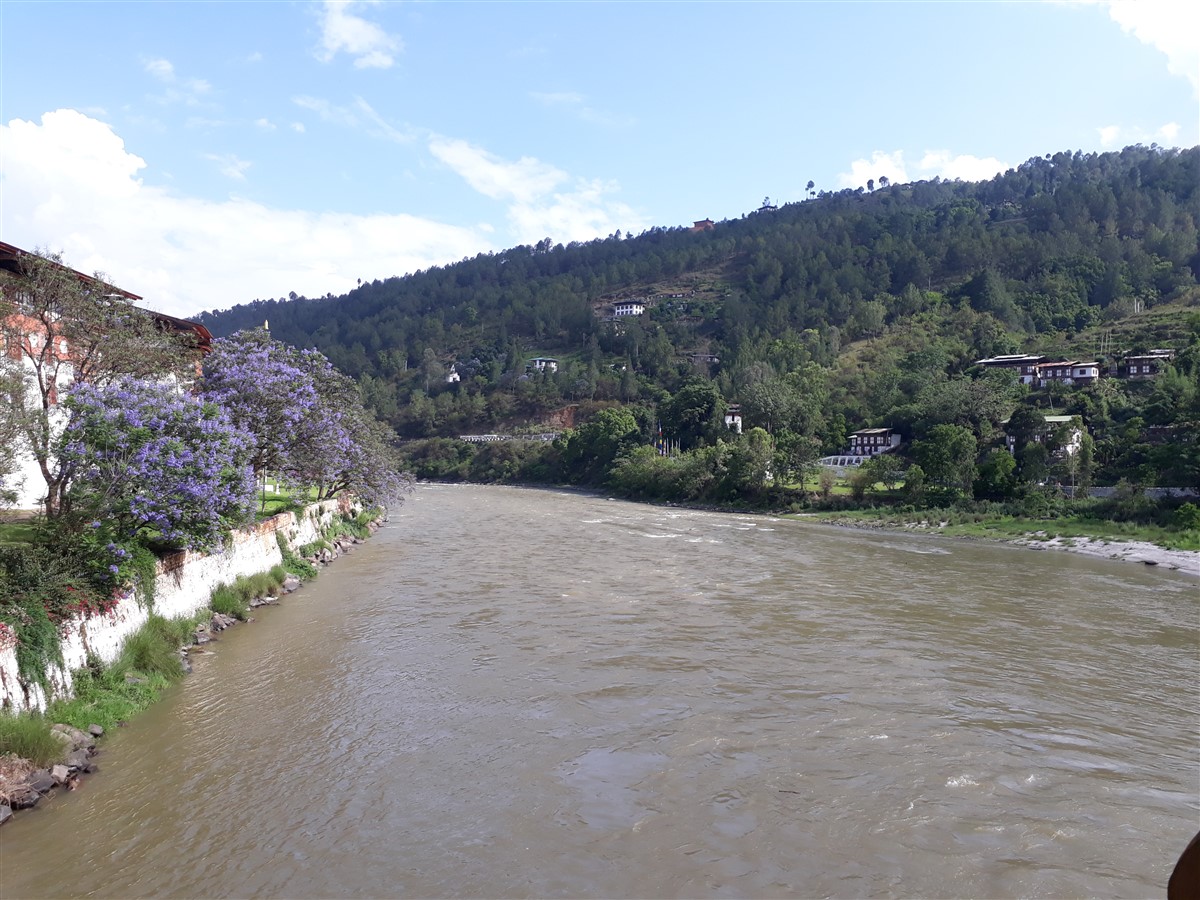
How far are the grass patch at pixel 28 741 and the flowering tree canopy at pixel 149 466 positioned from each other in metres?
4.34

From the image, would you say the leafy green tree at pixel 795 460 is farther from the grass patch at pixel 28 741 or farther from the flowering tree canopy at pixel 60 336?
the grass patch at pixel 28 741

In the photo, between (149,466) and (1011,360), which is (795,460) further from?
(149,466)

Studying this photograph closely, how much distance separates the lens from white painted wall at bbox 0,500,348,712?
9.74 meters

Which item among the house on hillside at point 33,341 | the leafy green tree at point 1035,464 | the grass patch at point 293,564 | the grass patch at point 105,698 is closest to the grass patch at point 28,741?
the grass patch at point 105,698

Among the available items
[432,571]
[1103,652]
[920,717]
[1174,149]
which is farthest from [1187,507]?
[1174,149]

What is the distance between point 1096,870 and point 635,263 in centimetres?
16495

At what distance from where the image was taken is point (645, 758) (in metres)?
10.3

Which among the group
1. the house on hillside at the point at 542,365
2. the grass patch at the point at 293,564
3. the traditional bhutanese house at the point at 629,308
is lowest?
the grass patch at the point at 293,564

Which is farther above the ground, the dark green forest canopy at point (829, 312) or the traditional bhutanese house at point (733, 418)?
the dark green forest canopy at point (829, 312)

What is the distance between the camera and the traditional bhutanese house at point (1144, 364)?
61.8m

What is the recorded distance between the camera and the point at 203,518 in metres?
14.3

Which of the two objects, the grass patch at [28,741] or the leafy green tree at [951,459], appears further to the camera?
the leafy green tree at [951,459]

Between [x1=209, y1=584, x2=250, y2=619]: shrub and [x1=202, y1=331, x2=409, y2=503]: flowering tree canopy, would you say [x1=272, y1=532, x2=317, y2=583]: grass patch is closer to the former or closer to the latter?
[x1=202, y1=331, x2=409, y2=503]: flowering tree canopy

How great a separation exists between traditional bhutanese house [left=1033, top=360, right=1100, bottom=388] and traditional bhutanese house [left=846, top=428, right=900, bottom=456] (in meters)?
14.3
